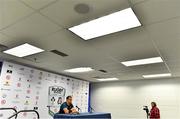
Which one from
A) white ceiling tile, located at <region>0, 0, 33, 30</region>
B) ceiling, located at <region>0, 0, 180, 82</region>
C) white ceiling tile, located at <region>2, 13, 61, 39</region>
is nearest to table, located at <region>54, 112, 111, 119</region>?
ceiling, located at <region>0, 0, 180, 82</region>

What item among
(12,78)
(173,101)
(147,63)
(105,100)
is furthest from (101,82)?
(12,78)

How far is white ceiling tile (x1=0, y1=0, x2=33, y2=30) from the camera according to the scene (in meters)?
2.30

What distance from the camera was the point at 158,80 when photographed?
25.3 ft

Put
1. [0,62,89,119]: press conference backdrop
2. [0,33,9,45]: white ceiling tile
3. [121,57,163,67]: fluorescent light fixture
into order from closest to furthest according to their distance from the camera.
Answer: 1. [0,33,9,45]: white ceiling tile
2. [121,57,163,67]: fluorescent light fixture
3. [0,62,89,119]: press conference backdrop

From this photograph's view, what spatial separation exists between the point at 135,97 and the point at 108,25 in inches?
249

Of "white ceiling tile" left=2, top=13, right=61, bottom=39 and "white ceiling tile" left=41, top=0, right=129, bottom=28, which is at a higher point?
"white ceiling tile" left=41, top=0, right=129, bottom=28

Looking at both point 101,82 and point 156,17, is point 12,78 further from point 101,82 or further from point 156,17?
point 101,82

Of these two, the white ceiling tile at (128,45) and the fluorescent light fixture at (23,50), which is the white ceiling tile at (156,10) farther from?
the fluorescent light fixture at (23,50)

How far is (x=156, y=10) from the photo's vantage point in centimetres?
231

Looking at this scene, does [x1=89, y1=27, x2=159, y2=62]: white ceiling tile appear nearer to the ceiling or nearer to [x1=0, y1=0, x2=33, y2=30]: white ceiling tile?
the ceiling

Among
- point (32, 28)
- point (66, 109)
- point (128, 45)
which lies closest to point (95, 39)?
point (128, 45)

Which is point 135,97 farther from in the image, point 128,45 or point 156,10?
point 156,10

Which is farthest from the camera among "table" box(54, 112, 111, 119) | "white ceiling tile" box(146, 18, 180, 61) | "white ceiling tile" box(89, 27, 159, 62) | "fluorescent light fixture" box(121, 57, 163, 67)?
"fluorescent light fixture" box(121, 57, 163, 67)

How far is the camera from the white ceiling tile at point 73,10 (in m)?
2.21
